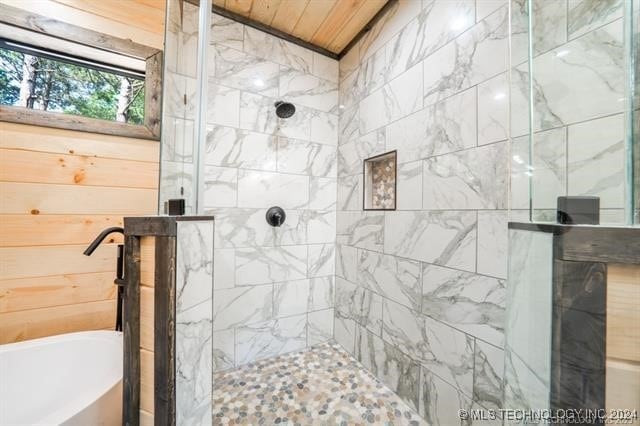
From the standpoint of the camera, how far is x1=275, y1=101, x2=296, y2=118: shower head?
5.86ft

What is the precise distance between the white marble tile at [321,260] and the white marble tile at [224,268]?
608mm

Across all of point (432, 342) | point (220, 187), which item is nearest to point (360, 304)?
point (432, 342)

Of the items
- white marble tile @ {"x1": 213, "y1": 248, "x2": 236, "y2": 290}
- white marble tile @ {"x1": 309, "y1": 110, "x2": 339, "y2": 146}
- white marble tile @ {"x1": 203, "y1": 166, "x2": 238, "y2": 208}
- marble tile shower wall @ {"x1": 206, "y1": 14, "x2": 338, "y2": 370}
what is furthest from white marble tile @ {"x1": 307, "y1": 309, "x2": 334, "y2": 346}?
white marble tile @ {"x1": 309, "y1": 110, "x2": 339, "y2": 146}

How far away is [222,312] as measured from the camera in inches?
65.9

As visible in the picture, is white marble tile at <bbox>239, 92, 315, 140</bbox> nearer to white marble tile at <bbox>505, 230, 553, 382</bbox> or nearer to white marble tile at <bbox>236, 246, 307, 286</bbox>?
white marble tile at <bbox>236, 246, 307, 286</bbox>

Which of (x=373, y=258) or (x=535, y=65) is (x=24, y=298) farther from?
(x=535, y=65)

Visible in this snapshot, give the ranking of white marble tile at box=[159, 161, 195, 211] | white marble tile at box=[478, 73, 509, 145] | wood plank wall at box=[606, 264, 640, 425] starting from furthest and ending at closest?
white marble tile at box=[478, 73, 509, 145] < white marble tile at box=[159, 161, 195, 211] < wood plank wall at box=[606, 264, 640, 425]

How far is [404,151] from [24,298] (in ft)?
7.44

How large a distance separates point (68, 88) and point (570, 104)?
2.29 metres

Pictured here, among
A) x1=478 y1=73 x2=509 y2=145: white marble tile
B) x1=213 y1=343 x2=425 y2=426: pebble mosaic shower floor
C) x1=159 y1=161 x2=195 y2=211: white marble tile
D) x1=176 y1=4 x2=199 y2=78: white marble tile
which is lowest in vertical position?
x1=213 y1=343 x2=425 y2=426: pebble mosaic shower floor

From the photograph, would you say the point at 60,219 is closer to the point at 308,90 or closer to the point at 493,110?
the point at 308,90

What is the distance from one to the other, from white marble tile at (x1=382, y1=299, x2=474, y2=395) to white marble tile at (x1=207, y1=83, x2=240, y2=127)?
1.67m

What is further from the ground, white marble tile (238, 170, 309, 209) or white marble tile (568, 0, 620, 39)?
white marble tile (568, 0, 620, 39)

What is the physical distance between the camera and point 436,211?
1258 mm
